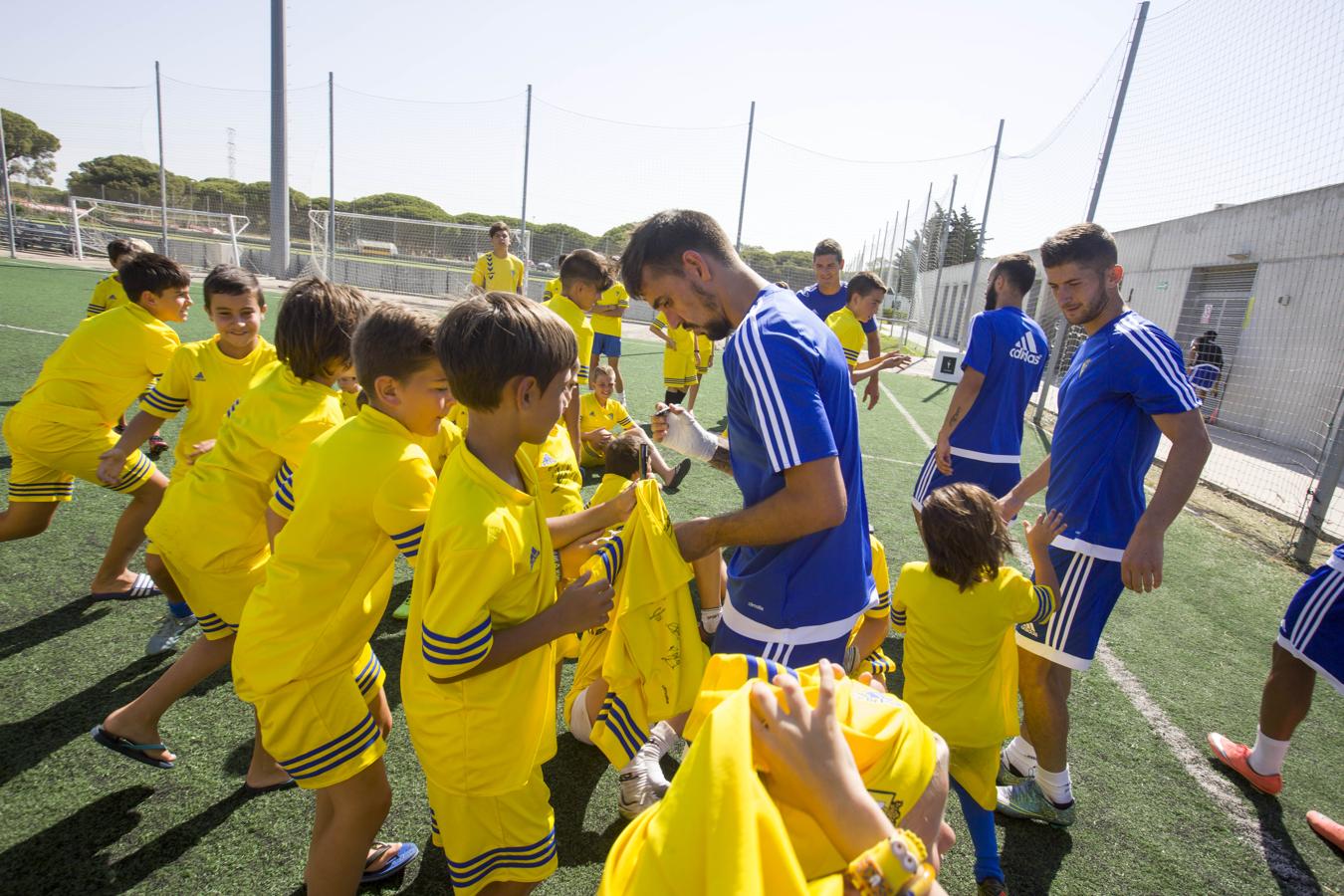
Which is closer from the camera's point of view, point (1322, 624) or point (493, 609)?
point (493, 609)

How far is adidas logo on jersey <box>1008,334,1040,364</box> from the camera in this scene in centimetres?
404

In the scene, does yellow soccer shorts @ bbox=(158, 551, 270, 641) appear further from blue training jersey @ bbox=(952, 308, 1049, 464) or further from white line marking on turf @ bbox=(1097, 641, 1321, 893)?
white line marking on turf @ bbox=(1097, 641, 1321, 893)

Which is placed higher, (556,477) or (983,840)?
(556,477)

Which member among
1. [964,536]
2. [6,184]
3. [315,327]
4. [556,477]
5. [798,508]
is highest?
[6,184]

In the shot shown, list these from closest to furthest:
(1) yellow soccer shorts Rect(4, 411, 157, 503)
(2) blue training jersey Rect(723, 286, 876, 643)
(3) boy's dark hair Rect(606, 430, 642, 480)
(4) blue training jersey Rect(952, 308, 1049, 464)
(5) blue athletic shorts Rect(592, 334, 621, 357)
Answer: (2) blue training jersey Rect(723, 286, 876, 643) < (3) boy's dark hair Rect(606, 430, 642, 480) < (1) yellow soccer shorts Rect(4, 411, 157, 503) < (4) blue training jersey Rect(952, 308, 1049, 464) < (5) blue athletic shorts Rect(592, 334, 621, 357)

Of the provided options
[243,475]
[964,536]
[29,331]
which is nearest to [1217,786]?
[964,536]

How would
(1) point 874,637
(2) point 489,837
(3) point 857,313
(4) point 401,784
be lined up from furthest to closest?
1. (3) point 857,313
2. (1) point 874,637
3. (4) point 401,784
4. (2) point 489,837

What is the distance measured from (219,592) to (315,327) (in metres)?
1.11

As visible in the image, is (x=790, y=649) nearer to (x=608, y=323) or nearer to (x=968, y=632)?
(x=968, y=632)

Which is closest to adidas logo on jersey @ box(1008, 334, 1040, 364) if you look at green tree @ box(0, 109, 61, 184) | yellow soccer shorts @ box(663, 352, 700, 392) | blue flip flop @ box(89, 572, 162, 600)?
blue flip flop @ box(89, 572, 162, 600)

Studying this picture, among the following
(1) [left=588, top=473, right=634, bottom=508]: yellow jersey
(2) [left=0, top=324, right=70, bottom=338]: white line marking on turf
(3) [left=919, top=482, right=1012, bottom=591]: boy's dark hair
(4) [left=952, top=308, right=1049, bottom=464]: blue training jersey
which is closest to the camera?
(3) [left=919, top=482, right=1012, bottom=591]: boy's dark hair

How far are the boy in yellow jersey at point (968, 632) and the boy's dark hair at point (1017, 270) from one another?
250 centimetres

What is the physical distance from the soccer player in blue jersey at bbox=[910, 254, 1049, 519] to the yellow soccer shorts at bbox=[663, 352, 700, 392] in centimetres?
528

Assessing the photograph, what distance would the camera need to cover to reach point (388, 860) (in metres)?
2.25
